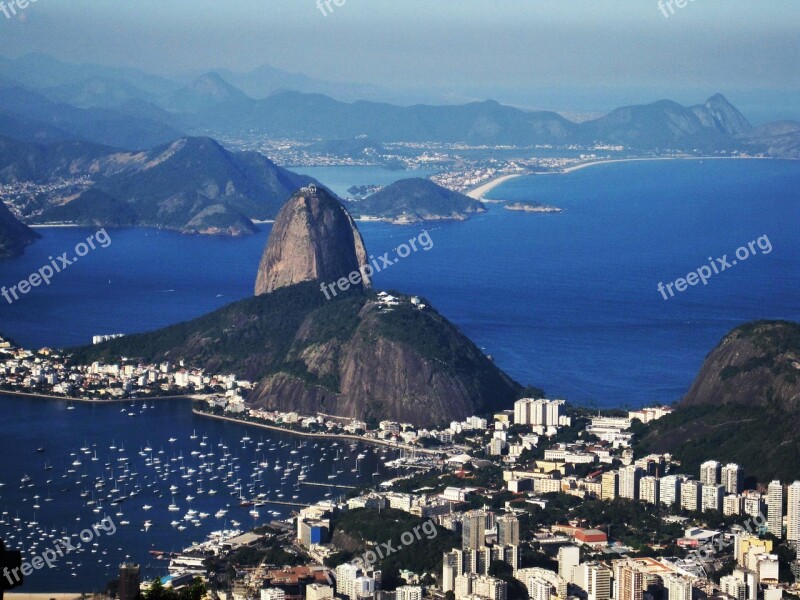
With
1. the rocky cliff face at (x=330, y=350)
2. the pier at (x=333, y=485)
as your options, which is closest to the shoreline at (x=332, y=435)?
the rocky cliff face at (x=330, y=350)

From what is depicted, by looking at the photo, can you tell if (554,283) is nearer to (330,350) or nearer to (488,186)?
(330,350)

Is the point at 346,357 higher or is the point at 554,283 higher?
the point at 554,283

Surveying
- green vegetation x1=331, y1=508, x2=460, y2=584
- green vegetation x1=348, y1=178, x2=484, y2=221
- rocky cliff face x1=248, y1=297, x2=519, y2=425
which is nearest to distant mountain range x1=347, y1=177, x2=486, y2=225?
green vegetation x1=348, y1=178, x2=484, y2=221

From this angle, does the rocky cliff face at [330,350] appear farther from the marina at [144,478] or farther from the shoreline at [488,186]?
the shoreline at [488,186]

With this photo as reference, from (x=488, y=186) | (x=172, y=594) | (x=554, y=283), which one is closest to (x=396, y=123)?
(x=488, y=186)

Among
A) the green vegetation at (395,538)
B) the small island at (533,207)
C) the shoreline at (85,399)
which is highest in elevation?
the small island at (533,207)

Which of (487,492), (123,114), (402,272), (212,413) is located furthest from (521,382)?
(123,114)
